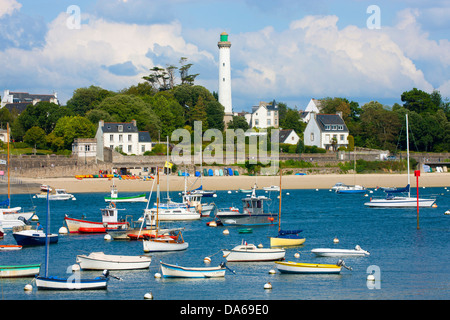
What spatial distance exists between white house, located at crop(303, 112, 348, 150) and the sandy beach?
776cm

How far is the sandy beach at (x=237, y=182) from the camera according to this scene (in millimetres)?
73000

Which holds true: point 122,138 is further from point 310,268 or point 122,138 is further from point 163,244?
point 310,268

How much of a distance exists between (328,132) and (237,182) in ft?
62.1

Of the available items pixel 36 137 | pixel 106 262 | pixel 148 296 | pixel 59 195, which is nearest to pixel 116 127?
pixel 36 137

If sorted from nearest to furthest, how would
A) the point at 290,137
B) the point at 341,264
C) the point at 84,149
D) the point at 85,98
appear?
the point at 341,264 → the point at 84,149 → the point at 290,137 → the point at 85,98

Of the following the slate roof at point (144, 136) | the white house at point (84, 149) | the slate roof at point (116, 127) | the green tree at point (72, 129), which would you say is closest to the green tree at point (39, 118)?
the green tree at point (72, 129)

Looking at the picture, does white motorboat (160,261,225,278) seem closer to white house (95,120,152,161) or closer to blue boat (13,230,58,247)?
blue boat (13,230,58,247)

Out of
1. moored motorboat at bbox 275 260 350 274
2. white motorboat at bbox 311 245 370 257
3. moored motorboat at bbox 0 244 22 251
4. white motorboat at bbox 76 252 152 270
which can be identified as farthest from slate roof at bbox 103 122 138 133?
moored motorboat at bbox 275 260 350 274

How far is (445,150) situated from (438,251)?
60731 millimetres

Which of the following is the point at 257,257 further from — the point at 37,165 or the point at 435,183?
the point at 435,183

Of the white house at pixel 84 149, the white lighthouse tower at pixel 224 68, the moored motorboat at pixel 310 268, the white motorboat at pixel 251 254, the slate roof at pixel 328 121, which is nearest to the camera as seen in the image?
the moored motorboat at pixel 310 268

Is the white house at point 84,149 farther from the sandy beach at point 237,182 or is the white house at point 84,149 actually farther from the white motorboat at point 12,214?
the white motorboat at point 12,214

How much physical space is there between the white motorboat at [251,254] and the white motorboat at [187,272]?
288cm

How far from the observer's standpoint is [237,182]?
76.6 m
